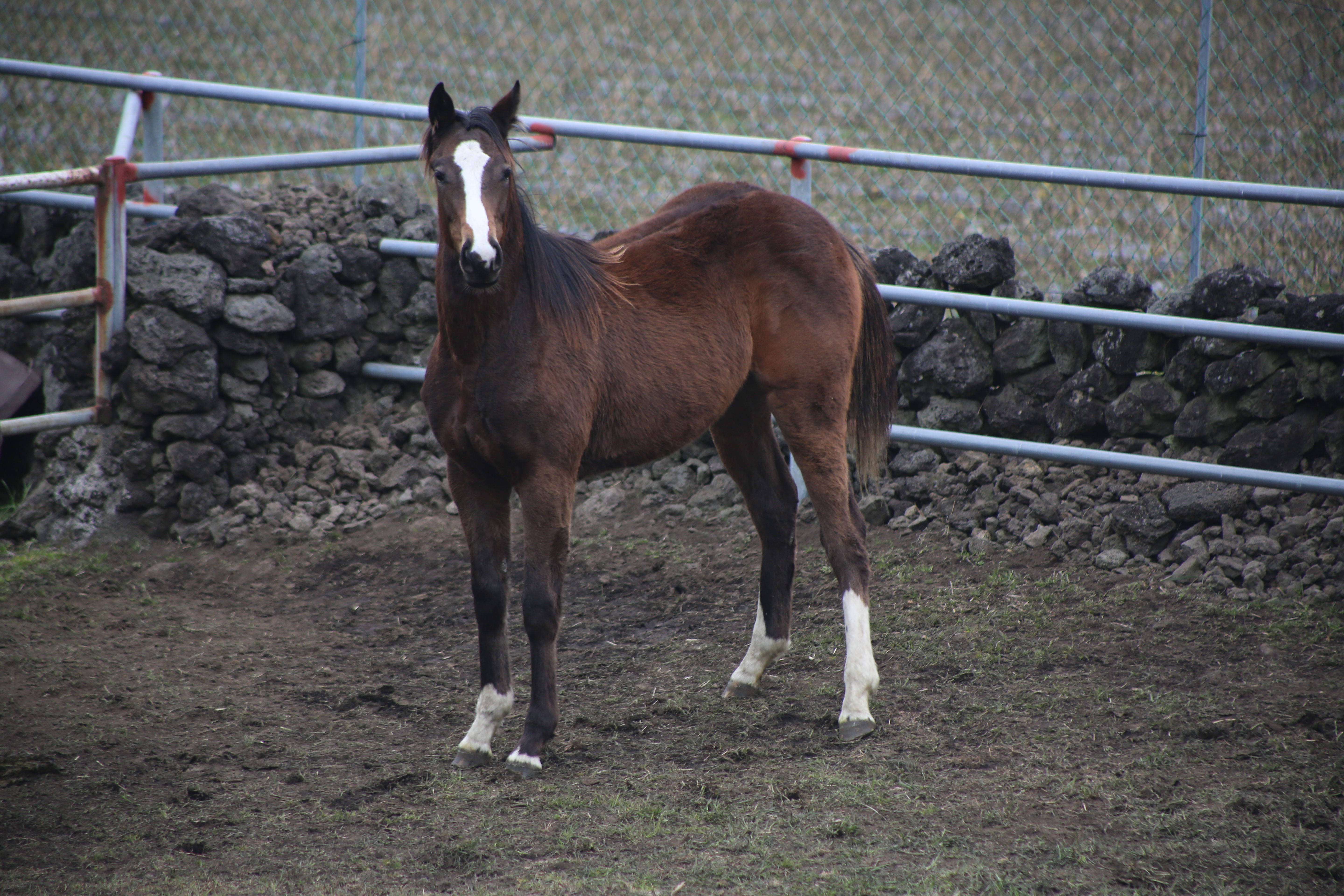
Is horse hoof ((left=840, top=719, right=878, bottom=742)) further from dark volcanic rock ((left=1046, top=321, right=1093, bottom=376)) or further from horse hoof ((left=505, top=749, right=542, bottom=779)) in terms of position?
dark volcanic rock ((left=1046, top=321, right=1093, bottom=376))

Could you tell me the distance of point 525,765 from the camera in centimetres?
349

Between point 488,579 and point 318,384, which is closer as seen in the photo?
point 488,579

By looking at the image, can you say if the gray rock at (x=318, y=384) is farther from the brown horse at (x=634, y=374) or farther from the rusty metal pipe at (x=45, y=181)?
the brown horse at (x=634, y=374)

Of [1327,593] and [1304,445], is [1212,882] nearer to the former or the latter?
[1327,593]

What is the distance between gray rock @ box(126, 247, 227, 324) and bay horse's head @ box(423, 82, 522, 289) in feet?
9.35

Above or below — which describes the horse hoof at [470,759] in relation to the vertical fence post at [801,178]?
below

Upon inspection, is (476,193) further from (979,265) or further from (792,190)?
(979,265)

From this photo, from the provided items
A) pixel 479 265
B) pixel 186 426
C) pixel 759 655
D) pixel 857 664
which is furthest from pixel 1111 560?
pixel 186 426

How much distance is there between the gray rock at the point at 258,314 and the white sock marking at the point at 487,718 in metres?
3.13

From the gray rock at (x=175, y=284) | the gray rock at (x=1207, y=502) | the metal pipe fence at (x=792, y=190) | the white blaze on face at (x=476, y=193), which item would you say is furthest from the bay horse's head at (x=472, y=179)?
the gray rock at (x=1207, y=502)

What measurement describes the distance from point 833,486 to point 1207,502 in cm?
191

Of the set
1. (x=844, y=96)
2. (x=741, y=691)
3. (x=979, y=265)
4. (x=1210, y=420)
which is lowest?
(x=741, y=691)

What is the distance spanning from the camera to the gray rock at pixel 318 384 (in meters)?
6.29

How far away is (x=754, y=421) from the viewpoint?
14.4 ft
